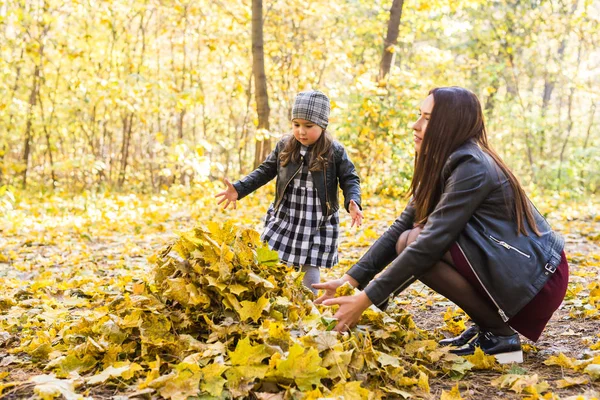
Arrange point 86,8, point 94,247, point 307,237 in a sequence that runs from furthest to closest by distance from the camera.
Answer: point 86,8 → point 94,247 → point 307,237

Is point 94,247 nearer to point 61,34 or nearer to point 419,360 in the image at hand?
point 419,360

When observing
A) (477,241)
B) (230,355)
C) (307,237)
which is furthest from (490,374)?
(307,237)

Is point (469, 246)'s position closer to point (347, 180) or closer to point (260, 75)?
point (347, 180)

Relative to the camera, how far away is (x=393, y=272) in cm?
221

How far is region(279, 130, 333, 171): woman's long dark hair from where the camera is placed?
3.30 metres

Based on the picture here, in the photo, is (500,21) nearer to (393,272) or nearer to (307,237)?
(307,237)

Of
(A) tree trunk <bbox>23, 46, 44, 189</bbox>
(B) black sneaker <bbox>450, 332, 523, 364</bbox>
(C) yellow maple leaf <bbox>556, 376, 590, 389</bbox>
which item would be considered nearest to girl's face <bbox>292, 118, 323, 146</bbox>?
(B) black sneaker <bbox>450, 332, 523, 364</bbox>

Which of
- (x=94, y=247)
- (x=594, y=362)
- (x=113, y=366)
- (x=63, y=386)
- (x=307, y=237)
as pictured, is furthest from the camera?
(x=94, y=247)

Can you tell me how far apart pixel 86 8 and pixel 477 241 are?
855cm

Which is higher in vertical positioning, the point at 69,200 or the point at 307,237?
the point at 307,237

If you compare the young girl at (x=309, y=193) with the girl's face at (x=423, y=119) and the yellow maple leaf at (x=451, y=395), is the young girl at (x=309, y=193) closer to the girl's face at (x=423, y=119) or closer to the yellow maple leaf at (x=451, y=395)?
the girl's face at (x=423, y=119)

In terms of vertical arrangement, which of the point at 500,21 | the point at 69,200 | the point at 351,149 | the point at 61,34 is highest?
the point at 500,21

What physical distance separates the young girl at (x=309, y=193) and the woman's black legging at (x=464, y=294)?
3.36ft

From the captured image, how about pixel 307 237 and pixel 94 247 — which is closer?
pixel 307 237
